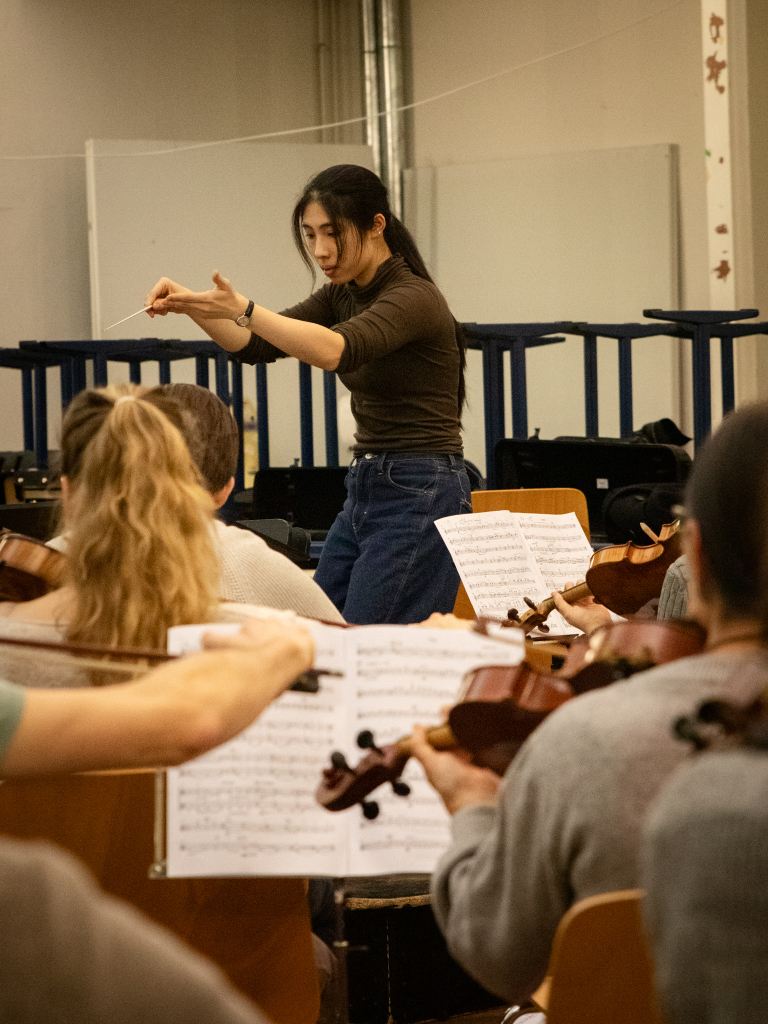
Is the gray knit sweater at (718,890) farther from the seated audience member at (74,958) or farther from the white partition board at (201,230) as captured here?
the white partition board at (201,230)

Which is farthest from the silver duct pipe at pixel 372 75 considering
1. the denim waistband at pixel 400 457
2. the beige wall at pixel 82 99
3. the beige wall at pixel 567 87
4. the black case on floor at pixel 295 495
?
the denim waistband at pixel 400 457

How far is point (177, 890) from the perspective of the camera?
1.19 m

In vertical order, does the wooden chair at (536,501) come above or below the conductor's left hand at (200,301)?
below

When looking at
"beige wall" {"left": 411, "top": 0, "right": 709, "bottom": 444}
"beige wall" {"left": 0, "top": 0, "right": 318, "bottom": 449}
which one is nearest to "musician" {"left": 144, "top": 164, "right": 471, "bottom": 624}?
"beige wall" {"left": 411, "top": 0, "right": 709, "bottom": 444}

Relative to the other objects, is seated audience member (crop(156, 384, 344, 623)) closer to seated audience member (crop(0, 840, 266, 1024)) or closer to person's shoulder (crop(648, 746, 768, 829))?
person's shoulder (crop(648, 746, 768, 829))

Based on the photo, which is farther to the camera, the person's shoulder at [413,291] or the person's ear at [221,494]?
the person's shoulder at [413,291]

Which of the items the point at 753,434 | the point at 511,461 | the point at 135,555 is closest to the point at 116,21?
the point at 511,461

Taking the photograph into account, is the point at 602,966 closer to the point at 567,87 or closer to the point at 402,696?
the point at 402,696

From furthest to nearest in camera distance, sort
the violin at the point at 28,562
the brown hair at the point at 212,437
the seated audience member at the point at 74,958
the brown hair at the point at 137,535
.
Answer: the brown hair at the point at 212,437, the violin at the point at 28,562, the brown hair at the point at 137,535, the seated audience member at the point at 74,958

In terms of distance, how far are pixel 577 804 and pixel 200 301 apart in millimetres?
1575

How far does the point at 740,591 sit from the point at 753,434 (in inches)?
4.5

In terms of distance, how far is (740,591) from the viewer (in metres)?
0.85

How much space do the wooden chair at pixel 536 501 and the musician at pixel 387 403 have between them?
0.25 metres

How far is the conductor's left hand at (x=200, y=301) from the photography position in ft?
7.24
